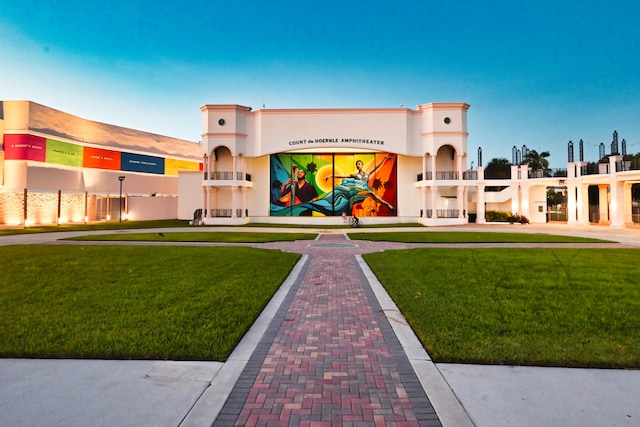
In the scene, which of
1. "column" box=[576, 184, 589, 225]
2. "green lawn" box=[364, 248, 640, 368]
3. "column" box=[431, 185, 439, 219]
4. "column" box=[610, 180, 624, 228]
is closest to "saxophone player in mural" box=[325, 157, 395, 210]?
"column" box=[431, 185, 439, 219]

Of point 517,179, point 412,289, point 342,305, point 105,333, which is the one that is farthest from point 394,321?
point 517,179

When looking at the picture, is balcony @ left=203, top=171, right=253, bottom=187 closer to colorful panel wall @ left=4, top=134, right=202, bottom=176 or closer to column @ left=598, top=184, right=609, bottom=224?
colorful panel wall @ left=4, top=134, right=202, bottom=176

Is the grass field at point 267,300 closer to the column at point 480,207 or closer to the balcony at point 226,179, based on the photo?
the balcony at point 226,179

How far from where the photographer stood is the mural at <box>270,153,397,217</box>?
36062 mm

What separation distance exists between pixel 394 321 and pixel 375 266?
17.2 feet

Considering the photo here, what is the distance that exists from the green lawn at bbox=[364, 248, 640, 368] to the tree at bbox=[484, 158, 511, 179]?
207ft

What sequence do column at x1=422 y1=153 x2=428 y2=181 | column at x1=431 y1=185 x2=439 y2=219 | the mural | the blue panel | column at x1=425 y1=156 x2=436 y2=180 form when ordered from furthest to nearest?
the blue panel < the mural < column at x1=422 y1=153 x2=428 y2=181 < column at x1=431 y1=185 x2=439 y2=219 < column at x1=425 y1=156 x2=436 y2=180

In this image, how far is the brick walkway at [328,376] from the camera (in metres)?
3.04

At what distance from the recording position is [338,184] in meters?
36.1

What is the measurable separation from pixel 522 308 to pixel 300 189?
102 feet

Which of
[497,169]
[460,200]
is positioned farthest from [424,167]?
[497,169]

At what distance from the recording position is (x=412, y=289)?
7.69 metres

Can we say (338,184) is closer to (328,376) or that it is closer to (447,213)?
(447,213)

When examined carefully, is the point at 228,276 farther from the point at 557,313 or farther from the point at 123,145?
the point at 123,145
